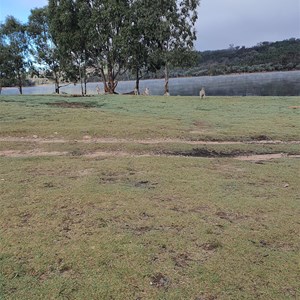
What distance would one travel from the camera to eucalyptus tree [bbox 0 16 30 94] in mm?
56000

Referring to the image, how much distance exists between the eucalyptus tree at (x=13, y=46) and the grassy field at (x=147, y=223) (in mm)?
51522

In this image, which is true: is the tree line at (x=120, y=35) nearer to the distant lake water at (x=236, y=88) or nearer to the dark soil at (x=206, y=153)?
the distant lake water at (x=236, y=88)

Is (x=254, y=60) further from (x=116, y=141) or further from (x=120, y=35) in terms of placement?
(x=116, y=141)

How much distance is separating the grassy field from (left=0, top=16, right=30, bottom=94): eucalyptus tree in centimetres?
5152

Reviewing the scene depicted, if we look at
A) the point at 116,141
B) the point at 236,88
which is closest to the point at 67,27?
the point at 116,141

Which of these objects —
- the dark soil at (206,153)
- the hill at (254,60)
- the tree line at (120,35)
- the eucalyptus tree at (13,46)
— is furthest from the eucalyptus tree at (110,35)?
the hill at (254,60)

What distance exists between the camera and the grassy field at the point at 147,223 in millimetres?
3660

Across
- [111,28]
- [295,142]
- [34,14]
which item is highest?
[34,14]

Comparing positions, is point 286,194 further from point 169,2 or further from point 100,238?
point 169,2

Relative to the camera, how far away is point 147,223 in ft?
16.4

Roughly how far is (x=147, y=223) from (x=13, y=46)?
5856 cm

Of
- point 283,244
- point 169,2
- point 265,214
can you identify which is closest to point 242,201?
point 265,214

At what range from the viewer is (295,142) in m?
12.8

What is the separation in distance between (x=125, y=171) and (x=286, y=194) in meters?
3.30
